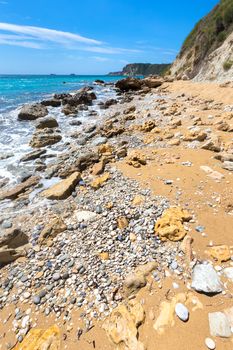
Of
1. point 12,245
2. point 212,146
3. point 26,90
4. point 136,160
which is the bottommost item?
point 26,90

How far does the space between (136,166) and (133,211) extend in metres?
2.71

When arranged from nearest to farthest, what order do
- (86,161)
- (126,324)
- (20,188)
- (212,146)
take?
(126,324) → (20,188) → (212,146) → (86,161)

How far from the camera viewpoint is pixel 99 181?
7.37 meters

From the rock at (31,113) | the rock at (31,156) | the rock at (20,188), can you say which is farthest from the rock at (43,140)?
the rock at (31,113)

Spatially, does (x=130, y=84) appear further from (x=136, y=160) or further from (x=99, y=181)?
(x=99, y=181)

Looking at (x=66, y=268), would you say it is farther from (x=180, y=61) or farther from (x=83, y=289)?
(x=180, y=61)

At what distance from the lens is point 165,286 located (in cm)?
383

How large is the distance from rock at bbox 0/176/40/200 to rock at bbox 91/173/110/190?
2512mm

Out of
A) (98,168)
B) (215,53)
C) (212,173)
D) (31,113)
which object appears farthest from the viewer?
(215,53)

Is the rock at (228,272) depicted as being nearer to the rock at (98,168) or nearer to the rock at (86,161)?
the rock at (98,168)

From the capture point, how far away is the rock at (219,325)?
3.11 meters

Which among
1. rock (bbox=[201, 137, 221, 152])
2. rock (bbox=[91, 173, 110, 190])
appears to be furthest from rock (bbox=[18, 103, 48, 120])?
rock (bbox=[201, 137, 221, 152])

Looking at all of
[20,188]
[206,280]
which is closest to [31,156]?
[20,188]

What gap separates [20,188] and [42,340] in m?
5.54
